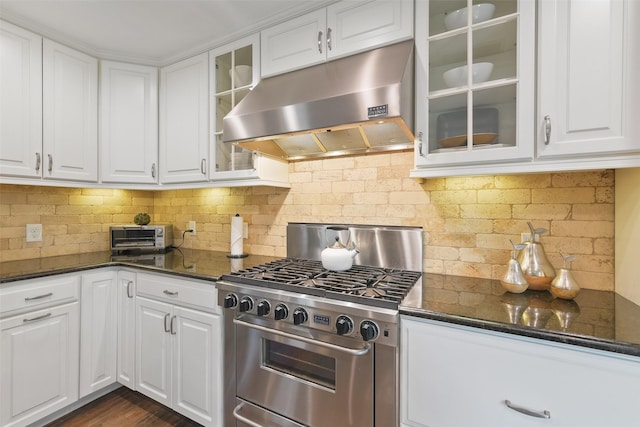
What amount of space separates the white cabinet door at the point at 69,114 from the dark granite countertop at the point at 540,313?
7.94 ft

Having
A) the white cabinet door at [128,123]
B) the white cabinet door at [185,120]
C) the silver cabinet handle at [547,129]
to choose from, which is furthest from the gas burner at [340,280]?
the white cabinet door at [128,123]

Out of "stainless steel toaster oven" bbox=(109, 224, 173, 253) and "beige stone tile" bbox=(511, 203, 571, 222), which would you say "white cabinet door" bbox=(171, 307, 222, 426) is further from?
"beige stone tile" bbox=(511, 203, 571, 222)

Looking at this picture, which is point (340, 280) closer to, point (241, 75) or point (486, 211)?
point (486, 211)

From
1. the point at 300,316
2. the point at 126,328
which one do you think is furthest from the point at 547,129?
the point at 126,328

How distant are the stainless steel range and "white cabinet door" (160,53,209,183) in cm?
105

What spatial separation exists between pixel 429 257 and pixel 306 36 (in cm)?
149

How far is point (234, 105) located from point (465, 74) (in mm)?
1465

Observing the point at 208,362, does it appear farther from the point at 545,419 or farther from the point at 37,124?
the point at 37,124

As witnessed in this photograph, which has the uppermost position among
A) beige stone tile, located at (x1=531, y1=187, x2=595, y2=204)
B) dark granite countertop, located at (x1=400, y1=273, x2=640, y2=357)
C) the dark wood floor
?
beige stone tile, located at (x1=531, y1=187, x2=595, y2=204)

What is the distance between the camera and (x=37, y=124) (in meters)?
1.94

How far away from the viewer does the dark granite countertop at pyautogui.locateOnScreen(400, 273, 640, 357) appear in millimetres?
909

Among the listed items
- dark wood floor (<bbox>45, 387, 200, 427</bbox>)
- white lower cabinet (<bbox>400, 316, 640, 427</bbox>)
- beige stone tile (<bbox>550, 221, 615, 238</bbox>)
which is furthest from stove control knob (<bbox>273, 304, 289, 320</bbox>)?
beige stone tile (<bbox>550, 221, 615, 238</bbox>)

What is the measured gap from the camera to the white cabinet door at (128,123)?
228cm

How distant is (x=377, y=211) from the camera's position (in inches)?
73.6
